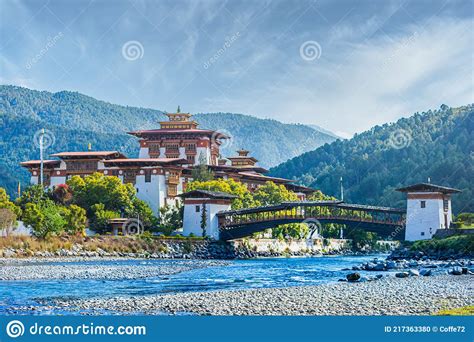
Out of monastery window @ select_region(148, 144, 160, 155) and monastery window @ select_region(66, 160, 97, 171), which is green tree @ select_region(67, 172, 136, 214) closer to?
monastery window @ select_region(66, 160, 97, 171)

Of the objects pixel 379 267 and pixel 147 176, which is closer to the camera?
pixel 379 267

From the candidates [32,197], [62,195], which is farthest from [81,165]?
[32,197]

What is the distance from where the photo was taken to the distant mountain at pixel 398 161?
354 ft

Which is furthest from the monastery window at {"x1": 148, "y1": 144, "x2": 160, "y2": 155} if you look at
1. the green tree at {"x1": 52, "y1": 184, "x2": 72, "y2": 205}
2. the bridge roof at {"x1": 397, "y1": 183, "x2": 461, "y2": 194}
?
the bridge roof at {"x1": 397, "y1": 183, "x2": 461, "y2": 194}

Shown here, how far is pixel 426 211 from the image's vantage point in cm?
6000

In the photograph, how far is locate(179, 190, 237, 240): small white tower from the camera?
6956 centimetres

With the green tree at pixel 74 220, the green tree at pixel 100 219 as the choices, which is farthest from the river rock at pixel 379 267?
the green tree at pixel 100 219

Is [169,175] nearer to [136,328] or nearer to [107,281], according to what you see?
[107,281]

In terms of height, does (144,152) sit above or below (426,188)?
above

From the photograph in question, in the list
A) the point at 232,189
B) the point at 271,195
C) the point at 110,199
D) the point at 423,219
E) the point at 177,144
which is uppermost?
the point at 177,144

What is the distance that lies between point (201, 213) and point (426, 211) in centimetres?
2106

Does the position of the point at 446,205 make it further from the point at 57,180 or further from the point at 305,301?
the point at 57,180

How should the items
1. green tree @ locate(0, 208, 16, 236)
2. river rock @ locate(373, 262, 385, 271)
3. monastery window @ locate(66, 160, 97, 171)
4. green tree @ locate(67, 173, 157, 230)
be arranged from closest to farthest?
river rock @ locate(373, 262, 385, 271), green tree @ locate(0, 208, 16, 236), green tree @ locate(67, 173, 157, 230), monastery window @ locate(66, 160, 97, 171)

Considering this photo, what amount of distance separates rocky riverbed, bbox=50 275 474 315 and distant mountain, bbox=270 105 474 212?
65.0m
